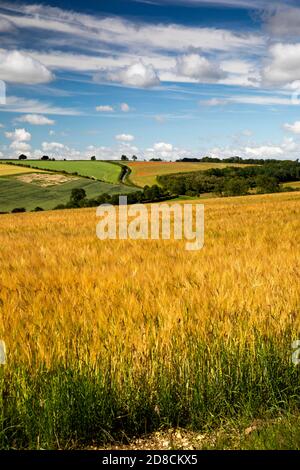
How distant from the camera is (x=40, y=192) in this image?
2881 inches

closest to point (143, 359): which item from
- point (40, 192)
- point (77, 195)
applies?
point (77, 195)

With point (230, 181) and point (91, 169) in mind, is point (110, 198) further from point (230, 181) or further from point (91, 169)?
point (91, 169)

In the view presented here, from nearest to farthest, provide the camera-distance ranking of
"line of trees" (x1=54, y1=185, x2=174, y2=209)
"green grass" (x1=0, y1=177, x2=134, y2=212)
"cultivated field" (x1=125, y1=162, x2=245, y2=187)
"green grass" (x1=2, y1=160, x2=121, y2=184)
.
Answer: "line of trees" (x1=54, y1=185, x2=174, y2=209), "green grass" (x1=0, y1=177, x2=134, y2=212), "cultivated field" (x1=125, y1=162, x2=245, y2=187), "green grass" (x1=2, y1=160, x2=121, y2=184)

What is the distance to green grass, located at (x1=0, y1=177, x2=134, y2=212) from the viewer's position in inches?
2559

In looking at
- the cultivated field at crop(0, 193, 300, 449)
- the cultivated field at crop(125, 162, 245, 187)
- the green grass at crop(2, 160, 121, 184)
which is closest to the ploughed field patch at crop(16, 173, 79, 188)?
the green grass at crop(2, 160, 121, 184)

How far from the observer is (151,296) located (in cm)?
→ 385

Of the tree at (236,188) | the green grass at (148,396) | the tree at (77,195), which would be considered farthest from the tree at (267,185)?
the green grass at (148,396)

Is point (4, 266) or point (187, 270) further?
point (4, 266)

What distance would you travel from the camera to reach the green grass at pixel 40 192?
6500 centimetres

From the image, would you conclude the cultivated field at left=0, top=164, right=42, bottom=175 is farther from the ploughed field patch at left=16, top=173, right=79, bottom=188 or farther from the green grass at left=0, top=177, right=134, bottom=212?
the green grass at left=0, top=177, right=134, bottom=212
